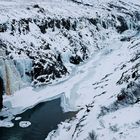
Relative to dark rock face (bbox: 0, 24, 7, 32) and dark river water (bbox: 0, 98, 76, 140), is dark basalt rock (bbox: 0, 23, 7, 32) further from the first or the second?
dark river water (bbox: 0, 98, 76, 140)

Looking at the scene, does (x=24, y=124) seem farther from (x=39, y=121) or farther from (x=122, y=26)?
(x=122, y=26)

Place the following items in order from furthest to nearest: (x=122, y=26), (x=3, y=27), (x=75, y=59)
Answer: (x=122, y=26) → (x=75, y=59) → (x=3, y=27)

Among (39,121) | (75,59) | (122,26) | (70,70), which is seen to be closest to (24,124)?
(39,121)

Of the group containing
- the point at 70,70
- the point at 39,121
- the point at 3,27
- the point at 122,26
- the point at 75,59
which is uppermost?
the point at 3,27

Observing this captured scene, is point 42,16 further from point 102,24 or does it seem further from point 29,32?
point 102,24

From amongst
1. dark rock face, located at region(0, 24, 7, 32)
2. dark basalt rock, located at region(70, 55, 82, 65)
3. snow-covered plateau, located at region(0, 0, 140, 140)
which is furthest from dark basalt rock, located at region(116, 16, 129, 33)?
dark rock face, located at region(0, 24, 7, 32)

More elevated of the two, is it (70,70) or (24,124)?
(24,124)
